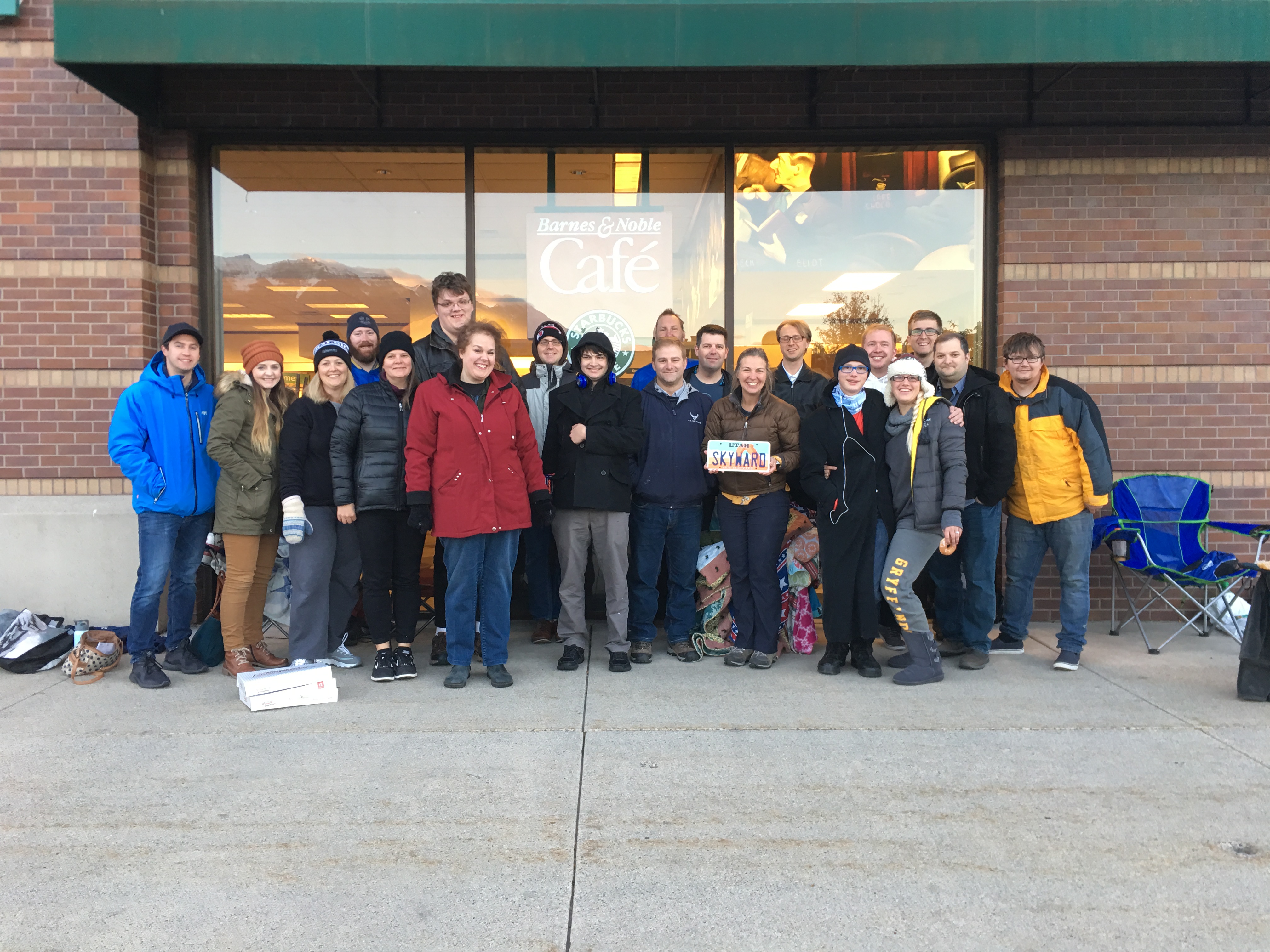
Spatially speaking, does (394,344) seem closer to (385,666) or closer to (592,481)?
(592,481)

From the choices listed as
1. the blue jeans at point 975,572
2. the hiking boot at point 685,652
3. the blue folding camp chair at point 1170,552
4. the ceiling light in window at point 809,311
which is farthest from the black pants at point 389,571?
the blue folding camp chair at point 1170,552

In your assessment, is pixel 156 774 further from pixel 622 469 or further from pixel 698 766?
pixel 622 469

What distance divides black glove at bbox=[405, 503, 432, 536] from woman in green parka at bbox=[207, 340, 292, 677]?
3.16ft

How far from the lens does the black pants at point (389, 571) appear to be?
18.4 ft

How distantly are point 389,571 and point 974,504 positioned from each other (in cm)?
368

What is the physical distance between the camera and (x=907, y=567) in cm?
541

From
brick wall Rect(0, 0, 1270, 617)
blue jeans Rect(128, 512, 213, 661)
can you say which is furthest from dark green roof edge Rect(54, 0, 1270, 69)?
blue jeans Rect(128, 512, 213, 661)

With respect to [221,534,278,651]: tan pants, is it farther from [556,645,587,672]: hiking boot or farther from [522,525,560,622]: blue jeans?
[556,645,587,672]: hiking boot

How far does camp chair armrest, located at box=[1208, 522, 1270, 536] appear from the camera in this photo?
19.6 feet

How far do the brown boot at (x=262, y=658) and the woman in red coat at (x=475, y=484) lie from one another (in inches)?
48.9

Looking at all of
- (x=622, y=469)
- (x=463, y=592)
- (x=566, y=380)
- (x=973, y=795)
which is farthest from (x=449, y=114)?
(x=973, y=795)

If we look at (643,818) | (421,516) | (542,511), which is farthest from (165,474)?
(643,818)

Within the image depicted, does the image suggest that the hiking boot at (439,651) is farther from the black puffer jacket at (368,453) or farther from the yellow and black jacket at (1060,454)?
the yellow and black jacket at (1060,454)

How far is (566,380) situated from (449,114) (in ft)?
9.15
